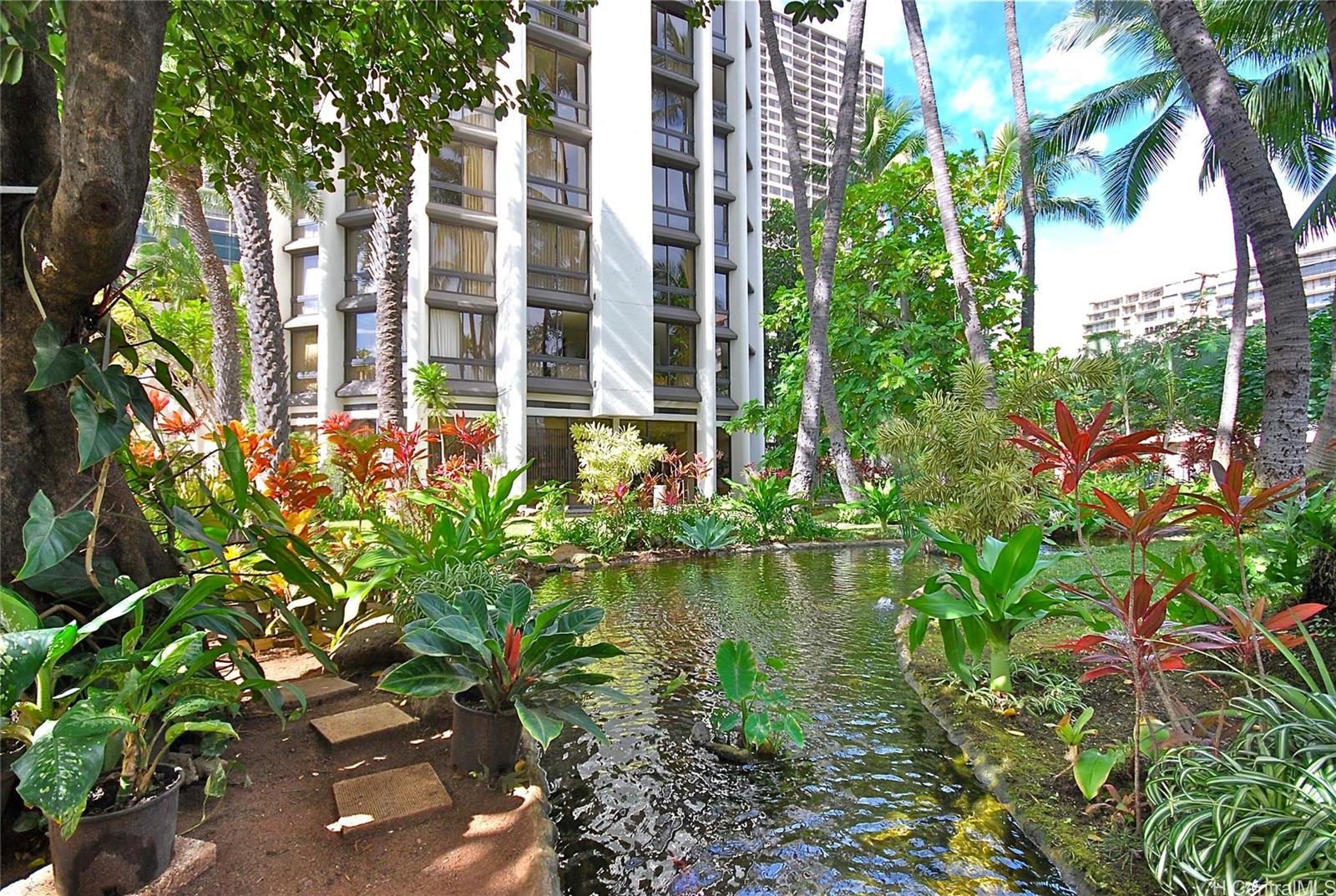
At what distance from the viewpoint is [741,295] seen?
20.0 m

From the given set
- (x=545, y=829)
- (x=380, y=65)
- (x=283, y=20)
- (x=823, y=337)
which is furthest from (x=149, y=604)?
(x=823, y=337)

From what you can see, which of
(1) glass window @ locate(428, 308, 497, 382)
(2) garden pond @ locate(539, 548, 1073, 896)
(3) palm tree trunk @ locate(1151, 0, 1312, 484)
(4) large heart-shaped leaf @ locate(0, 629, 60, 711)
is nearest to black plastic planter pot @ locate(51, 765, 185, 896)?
(4) large heart-shaped leaf @ locate(0, 629, 60, 711)

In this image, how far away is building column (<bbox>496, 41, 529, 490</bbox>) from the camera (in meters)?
15.3

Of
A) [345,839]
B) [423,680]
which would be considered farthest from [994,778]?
[345,839]

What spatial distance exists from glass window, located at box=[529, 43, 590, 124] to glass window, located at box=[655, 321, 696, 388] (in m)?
5.95

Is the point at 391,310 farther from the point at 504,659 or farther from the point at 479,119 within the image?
the point at 504,659

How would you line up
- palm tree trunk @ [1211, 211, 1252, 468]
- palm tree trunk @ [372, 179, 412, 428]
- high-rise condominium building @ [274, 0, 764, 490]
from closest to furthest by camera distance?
palm tree trunk @ [372, 179, 412, 428], palm tree trunk @ [1211, 211, 1252, 468], high-rise condominium building @ [274, 0, 764, 490]

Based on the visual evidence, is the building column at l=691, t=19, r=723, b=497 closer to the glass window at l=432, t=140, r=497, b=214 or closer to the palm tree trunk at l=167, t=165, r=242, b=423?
the glass window at l=432, t=140, r=497, b=214

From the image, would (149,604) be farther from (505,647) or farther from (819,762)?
(819,762)

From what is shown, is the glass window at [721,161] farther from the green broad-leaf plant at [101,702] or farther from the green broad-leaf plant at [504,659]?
the green broad-leaf plant at [101,702]

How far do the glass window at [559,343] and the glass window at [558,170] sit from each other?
2.98 meters

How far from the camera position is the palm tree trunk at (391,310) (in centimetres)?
1161

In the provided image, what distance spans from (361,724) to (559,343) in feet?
47.4

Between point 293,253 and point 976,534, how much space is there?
19001mm
